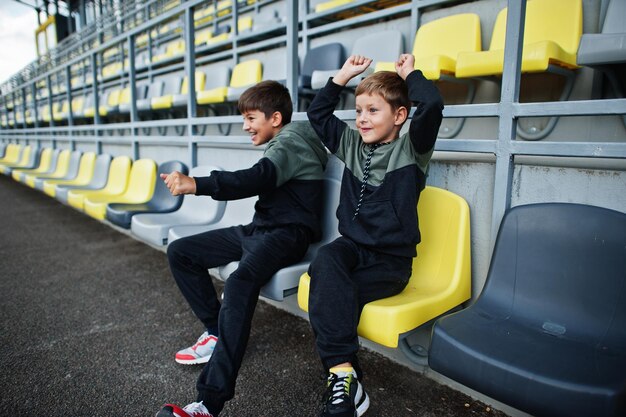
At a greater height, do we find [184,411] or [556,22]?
[556,22]

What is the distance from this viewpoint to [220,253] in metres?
1.67

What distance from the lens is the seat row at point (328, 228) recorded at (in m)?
1.15

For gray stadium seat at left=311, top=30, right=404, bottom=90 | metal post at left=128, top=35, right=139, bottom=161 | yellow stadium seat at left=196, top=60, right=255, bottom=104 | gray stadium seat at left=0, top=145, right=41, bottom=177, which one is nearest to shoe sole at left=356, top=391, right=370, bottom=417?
gray stadium seat at left=311, top=30, right=404, bottom=90

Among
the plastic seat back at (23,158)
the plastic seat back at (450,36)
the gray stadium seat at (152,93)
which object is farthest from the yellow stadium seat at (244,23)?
the plastic seat back at (23,158)

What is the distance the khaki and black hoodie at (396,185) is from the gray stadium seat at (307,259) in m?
0.24

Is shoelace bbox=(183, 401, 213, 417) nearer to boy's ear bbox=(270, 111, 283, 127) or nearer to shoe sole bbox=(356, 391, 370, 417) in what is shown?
→ shoe sole bbox=(356, 391, 370, 417)

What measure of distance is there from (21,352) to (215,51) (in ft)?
12.6

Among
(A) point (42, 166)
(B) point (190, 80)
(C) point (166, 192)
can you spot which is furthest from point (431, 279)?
(A) point (42, 166)

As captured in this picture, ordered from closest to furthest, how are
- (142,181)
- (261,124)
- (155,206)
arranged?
(261,124)
(155,206)
(142,181)

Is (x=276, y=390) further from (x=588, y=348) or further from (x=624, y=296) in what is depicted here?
(x=624, y=296)

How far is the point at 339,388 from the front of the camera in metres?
1.08

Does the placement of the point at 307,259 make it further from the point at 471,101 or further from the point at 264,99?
the point at 471,101

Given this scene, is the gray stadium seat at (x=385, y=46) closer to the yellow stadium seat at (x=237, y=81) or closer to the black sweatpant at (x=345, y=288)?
the yellow stadium seat at (x=237, y=81)

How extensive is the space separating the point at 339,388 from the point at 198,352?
0.74m
